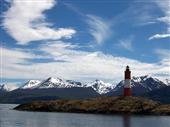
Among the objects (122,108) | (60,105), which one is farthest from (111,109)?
(60,105)

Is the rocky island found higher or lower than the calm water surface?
higher

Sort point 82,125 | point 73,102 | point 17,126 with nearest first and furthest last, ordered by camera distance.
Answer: point 17,126 < point 82,125 < point 73,102

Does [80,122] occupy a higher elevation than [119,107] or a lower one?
lower

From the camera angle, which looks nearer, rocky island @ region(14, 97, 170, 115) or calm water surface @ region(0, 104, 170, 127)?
calm water surface @ region(0, 104, 170, 127)

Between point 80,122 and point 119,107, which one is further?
point 119,107

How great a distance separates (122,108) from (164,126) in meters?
60.3

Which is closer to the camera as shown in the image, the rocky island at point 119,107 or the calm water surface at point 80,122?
the calm water surface at point 80,122

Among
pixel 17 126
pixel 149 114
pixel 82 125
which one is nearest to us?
pixel 17 126

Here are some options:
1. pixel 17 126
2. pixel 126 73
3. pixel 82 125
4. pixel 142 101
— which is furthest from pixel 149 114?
pixel 17 126

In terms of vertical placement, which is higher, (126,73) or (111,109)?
(126,73)

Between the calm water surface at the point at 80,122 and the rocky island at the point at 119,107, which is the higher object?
the rocky island at the point at 119,107

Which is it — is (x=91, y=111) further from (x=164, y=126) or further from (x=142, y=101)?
(x=164, y=126)

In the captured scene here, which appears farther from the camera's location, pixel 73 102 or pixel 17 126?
pixel 73 102

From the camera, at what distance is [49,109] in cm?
19862
